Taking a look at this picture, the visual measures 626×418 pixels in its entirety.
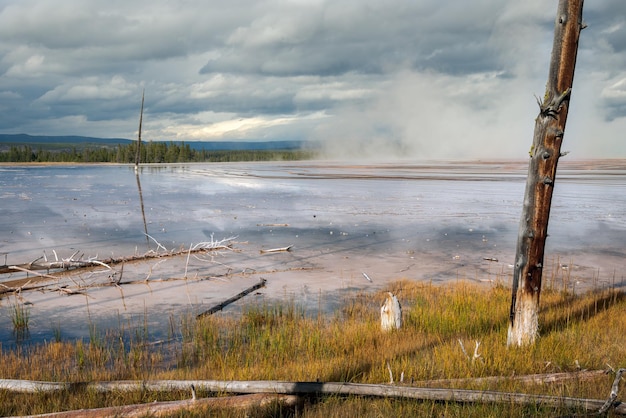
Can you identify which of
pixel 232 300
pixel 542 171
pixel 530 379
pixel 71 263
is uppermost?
pixel 542 171

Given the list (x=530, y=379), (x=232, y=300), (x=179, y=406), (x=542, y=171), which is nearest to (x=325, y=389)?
(x=179, y=406)

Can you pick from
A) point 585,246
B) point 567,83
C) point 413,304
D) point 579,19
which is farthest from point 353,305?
point 585,246

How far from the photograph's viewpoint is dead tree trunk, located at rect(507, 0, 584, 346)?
6.23 meters

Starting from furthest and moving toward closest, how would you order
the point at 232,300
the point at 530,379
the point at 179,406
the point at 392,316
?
the point at 232,300
the point at 392,316
the point at 530,379
the point at 179,406

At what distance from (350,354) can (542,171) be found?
297 cm

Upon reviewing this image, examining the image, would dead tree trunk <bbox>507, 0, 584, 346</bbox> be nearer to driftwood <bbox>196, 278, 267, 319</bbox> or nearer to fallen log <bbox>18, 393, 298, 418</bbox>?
fallen log <bbox>18, 393, 298, 418</bbox>

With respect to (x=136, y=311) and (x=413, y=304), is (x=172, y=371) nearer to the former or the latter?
(x=136, y=311)

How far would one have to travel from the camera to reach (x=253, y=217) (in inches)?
793

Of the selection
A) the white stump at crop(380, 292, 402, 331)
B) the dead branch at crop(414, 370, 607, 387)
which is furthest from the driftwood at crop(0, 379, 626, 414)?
the white stump at crop(380, 292, 402, 331)

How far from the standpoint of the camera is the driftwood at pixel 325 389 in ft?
15.8

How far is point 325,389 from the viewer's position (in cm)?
496

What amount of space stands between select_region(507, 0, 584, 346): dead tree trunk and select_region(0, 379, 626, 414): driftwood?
1.79 metres

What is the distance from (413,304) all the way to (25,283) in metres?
6.58

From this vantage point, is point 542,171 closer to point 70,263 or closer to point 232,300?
point 232,300
